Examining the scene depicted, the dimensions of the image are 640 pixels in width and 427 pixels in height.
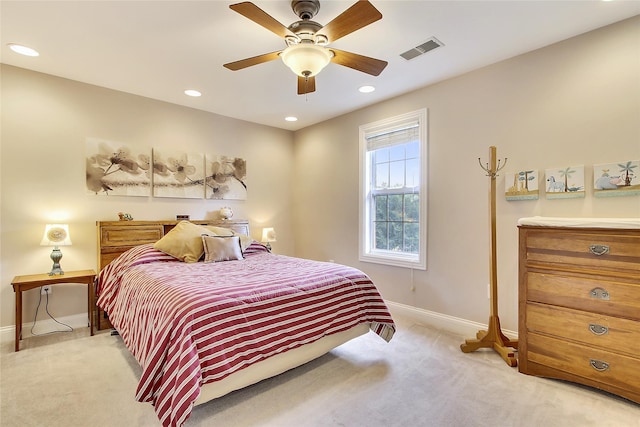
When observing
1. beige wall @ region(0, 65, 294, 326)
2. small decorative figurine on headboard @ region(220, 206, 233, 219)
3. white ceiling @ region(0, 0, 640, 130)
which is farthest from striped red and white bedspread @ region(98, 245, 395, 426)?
white ceiling @ region(0, 0, 640, 130)

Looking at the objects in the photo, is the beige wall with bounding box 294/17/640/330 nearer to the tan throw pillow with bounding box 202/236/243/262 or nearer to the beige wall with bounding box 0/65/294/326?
the tan throw pillow with bounding box 202/236/243/262

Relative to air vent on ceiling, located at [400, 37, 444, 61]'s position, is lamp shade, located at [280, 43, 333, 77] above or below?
below

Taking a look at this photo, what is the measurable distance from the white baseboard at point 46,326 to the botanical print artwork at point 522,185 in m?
4.57

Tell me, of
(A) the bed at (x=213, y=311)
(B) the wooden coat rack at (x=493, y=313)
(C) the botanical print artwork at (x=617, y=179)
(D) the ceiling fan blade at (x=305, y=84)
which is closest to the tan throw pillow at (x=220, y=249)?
(A) the bed at (x=213, y=311)

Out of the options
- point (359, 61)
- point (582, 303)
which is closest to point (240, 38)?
point (359, 61)

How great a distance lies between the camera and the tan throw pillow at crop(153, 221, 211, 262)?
123 inches

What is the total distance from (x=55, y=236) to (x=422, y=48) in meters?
3.84

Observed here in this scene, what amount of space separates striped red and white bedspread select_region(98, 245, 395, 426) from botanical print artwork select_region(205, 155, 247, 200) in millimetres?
1403

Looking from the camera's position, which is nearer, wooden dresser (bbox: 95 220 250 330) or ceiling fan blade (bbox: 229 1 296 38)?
ceiling fan blade (bbox: 229 1 296 38)

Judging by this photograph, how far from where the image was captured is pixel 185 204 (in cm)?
396

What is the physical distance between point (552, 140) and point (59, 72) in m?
4.73

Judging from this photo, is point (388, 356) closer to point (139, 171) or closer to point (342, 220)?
point (342, 220)

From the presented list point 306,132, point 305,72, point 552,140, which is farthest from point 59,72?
point 552,140

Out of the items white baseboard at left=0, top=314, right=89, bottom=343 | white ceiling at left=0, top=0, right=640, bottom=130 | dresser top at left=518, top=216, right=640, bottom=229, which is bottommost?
white baseboard at left=0, top=314, right=89, bottom=343
